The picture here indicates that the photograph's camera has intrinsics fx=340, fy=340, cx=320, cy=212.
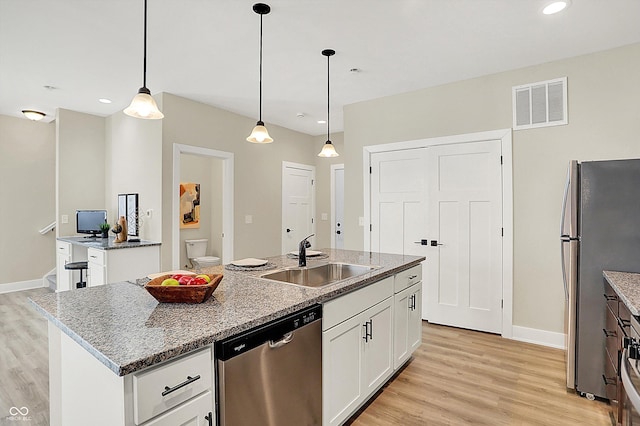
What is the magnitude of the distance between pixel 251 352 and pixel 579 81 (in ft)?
12.0

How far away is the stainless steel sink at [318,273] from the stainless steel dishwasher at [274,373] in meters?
0.64

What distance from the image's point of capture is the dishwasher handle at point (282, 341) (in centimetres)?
148

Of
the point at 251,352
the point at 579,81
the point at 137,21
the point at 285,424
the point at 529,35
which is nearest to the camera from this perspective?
the point at 251,352

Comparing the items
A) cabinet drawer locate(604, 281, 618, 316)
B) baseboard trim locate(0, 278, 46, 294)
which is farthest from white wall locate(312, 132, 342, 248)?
baseboard trim locate(0, 278, 46, 294)

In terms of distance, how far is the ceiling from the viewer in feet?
7.93

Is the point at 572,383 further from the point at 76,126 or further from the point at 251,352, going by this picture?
the point at 76,126

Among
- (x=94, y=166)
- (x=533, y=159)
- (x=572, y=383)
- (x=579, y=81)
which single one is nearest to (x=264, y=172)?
(x=94, y=166)

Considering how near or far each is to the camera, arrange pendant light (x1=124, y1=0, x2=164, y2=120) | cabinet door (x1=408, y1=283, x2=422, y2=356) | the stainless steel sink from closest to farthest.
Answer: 1. pendant light (x1=124, y1=0, x2=164, y2=120)
2. the stainless steel sink
3. cabinet door (x1=408, y1=283, x2=422, y2=356)

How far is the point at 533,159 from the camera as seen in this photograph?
Result: 11.0 feet

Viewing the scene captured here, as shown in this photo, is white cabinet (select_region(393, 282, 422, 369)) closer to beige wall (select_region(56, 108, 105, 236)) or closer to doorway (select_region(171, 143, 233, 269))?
doorway (select_region(171, 143, 233, 269))

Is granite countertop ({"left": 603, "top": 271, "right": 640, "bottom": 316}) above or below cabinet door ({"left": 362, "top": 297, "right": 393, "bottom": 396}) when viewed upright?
above

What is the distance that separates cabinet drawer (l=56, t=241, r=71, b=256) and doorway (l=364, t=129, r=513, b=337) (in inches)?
158

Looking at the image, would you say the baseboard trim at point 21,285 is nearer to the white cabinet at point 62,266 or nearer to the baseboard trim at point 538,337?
the white cabinet at point 62,266
